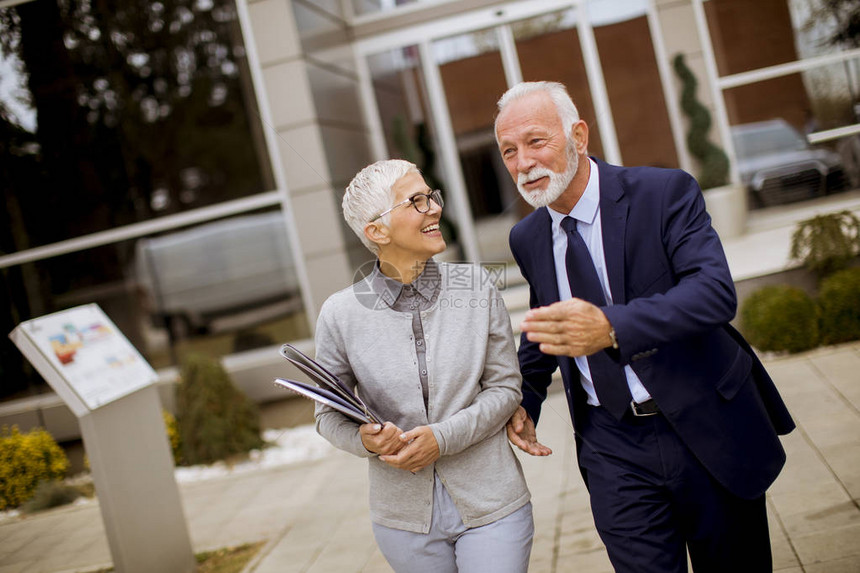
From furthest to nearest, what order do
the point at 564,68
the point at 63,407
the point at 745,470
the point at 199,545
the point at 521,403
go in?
the point at 564,68 < the point at 63,407 < the point at 199,545 < the point at 521,403 < the point at 745,470

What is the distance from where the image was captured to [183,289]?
23.9ft

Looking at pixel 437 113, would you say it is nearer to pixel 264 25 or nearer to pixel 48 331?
pixel 264 25

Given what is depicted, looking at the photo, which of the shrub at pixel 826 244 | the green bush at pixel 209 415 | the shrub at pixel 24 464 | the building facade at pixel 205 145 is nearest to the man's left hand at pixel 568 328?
the shrub at pixel 24 464

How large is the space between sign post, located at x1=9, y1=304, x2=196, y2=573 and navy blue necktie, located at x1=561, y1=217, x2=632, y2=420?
2630 mm

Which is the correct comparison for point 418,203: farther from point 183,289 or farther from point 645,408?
point 183,289

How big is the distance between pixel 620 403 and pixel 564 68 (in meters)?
6.60

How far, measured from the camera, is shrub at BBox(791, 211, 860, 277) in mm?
5539

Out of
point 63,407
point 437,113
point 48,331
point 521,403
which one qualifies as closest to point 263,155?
point 437,113

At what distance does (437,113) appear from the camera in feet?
26.7

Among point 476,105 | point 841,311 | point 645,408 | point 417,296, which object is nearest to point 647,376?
point 645,408

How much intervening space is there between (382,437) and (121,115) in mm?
6233

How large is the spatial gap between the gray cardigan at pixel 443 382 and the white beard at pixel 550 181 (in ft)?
0.79

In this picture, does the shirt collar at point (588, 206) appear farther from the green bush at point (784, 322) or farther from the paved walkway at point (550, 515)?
the green bush at point (784, 322)

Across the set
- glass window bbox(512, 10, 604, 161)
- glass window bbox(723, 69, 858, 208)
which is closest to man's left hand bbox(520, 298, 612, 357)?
glass window bbox(512, 10, 604, 161)
